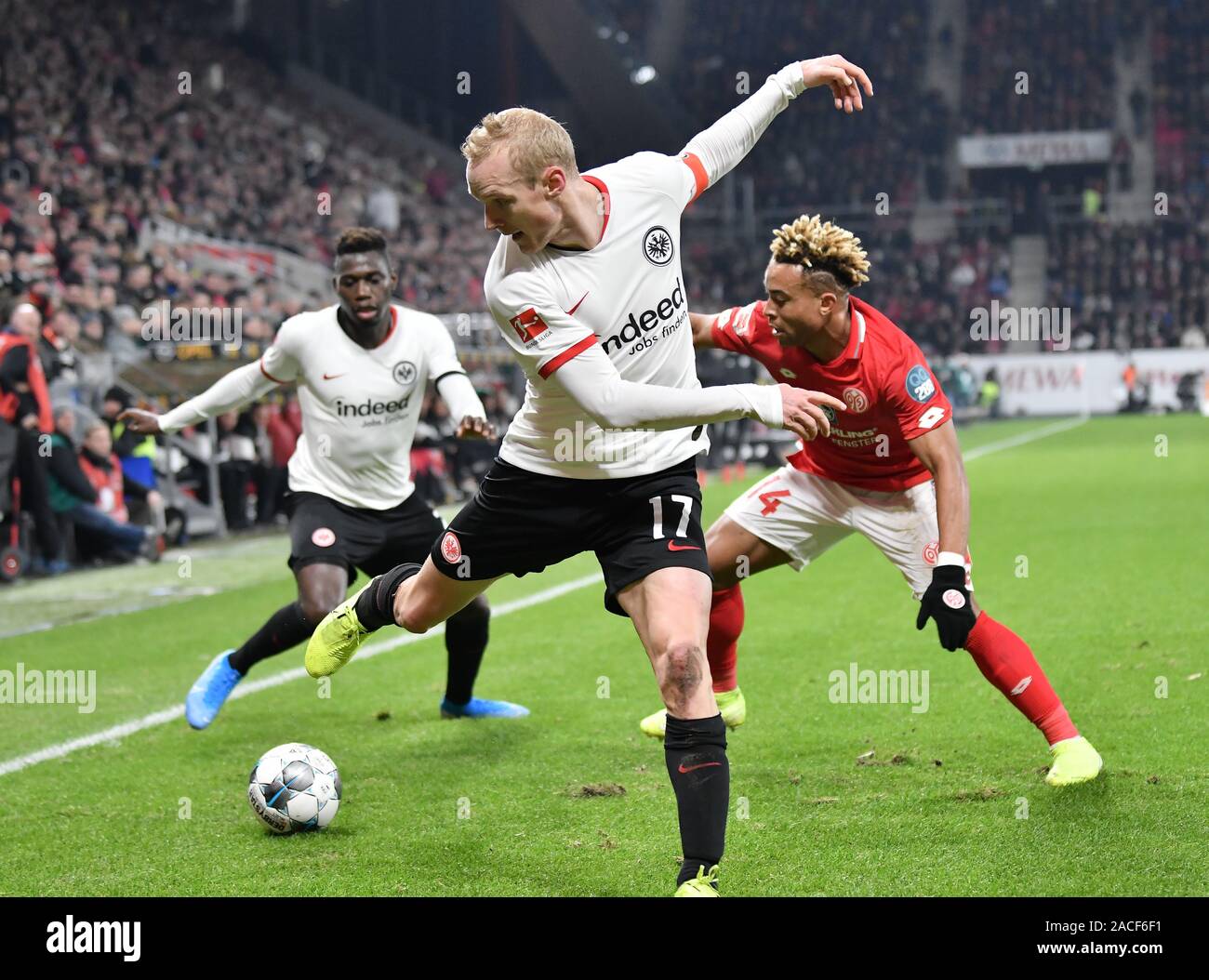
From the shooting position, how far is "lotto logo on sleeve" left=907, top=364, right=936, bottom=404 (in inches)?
210

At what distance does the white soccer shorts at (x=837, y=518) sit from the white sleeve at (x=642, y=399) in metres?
1.94

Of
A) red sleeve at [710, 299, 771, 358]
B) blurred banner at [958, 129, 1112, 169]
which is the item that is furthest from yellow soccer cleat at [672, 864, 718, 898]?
blurred banner at [958, 129, 1112, 169]

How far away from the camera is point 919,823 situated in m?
4.88

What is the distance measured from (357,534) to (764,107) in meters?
2.63

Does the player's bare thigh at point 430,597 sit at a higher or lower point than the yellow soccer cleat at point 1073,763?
higher

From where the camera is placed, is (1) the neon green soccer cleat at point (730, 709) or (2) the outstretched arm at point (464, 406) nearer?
(2) the outstretched arm at point (464, 406)

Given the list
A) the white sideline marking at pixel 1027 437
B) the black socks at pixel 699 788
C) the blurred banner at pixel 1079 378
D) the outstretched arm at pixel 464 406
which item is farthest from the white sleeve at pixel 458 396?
the blurred banner at pixel 1079 378

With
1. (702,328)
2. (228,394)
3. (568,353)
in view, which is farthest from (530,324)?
(228,394)

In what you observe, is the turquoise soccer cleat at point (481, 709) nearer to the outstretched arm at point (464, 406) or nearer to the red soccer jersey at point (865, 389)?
the outstretched arm at point (464, 406)

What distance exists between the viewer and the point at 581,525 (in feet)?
15.2

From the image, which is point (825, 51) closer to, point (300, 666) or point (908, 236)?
point (908, 236)

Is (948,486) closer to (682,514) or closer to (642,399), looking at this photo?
(682,514)

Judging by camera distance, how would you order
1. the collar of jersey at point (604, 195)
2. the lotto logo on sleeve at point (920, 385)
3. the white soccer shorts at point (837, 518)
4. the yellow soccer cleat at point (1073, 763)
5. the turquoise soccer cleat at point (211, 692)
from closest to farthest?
the collar of jersey at point (604, 195)
the yellow soccer cleat at point (1073, 763)
the lotto logo on sleeve at point (920, 385)
the white soccer shorts at point (837, 518)
the turquoise soccer cleat at point (211, 692)

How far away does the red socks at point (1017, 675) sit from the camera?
5.37 metres
